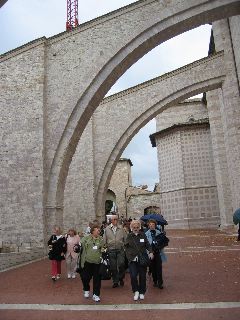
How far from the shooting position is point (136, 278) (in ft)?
16.5

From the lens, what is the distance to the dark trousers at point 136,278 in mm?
4973

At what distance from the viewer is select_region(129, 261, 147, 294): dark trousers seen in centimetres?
497

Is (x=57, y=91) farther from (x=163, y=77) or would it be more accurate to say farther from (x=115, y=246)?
(x=115, y=246)

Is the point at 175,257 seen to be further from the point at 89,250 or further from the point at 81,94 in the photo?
the point at 81,94

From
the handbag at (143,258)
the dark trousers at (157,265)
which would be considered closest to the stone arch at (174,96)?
the dark trousers at (157,265)

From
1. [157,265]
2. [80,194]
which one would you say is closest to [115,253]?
[157,265]

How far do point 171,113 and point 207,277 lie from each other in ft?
88.4

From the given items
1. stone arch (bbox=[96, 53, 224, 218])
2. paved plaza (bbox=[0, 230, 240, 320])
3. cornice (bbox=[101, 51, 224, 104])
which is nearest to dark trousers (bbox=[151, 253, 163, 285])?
paved plaza (bbox=[0, 230, 240, 320])

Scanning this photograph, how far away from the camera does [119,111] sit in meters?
18.7

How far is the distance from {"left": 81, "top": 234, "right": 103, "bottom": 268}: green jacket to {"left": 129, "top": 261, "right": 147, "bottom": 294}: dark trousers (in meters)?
0.56

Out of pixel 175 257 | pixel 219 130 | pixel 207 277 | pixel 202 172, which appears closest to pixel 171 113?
pixel 202 172

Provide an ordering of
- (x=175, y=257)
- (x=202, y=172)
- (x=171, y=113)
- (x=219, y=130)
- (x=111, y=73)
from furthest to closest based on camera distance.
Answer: (x=171, y=113) → (x=202, y=172) → (x=219, y=130) → (x=111, y=73) → (x=175, y=257)

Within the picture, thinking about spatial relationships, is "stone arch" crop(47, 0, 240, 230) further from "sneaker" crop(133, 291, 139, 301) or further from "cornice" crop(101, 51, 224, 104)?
"sneaker" crop(133, 291, 139, 301)

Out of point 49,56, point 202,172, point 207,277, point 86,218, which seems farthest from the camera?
point 202,172
